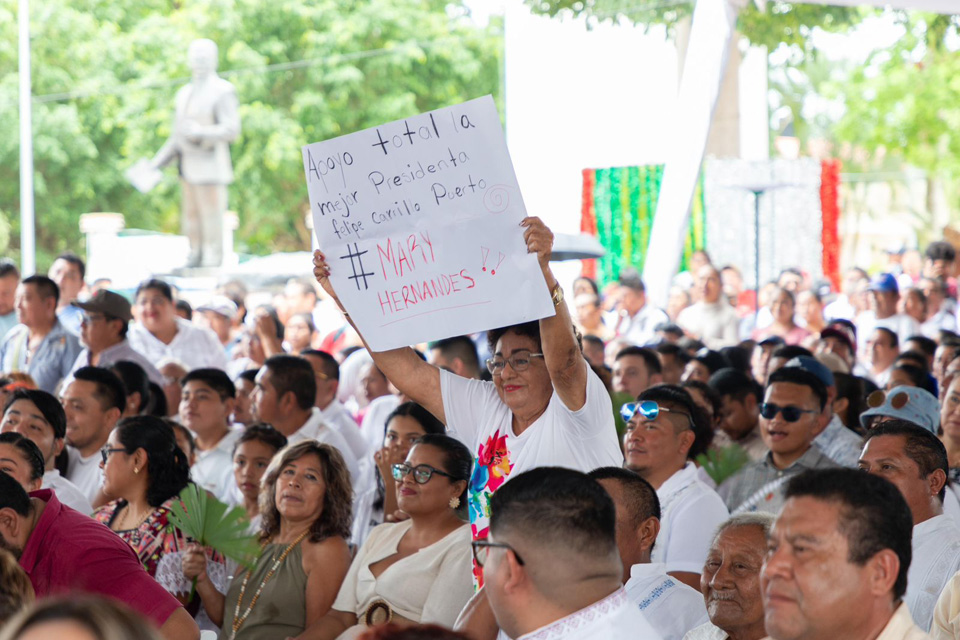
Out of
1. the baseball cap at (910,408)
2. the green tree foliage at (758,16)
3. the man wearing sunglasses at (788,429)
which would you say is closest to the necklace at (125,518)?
the man wearing sunglasses at (788,429)

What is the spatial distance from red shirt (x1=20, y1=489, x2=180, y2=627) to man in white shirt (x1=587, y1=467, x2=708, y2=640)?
1344 millimetres

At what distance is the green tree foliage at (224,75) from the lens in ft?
102

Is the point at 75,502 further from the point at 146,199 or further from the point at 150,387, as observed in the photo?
the point at 146,199

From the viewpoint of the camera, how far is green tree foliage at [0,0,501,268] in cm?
3094

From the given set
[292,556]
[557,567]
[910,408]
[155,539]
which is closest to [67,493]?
[155,539]

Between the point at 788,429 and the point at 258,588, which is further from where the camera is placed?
the point at 788,429

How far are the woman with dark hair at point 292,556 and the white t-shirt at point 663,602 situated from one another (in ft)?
4.37

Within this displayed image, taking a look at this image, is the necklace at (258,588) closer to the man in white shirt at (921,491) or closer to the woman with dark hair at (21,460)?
the woman with dark hair at (21,460)

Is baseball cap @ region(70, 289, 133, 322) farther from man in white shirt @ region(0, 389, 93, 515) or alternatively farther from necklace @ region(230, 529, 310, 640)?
necklace @ region(230, 529, 310, 640)

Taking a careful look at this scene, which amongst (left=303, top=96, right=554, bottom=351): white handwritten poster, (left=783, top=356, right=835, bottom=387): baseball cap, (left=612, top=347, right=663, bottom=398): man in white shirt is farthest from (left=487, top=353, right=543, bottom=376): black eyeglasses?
(left=612, top=347, right=663, bottom=398): man in white shirt

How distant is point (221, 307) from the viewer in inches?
470

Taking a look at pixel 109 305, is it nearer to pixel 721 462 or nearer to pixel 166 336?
pixel 166 336

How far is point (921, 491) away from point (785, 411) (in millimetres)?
1747

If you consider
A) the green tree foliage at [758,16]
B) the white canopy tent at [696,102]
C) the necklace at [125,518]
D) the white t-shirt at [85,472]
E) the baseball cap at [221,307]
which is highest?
the green tree foliage at [758,16]
